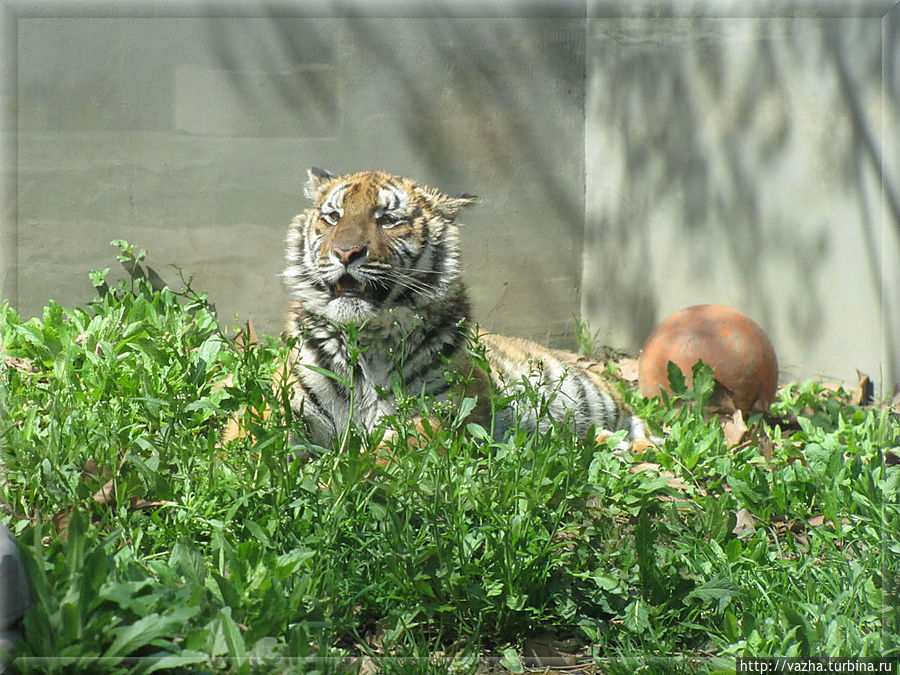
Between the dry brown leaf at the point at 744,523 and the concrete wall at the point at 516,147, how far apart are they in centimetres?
221

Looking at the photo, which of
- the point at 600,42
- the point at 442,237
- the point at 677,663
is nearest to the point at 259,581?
the point at 677,663

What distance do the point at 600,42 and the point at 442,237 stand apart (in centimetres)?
284

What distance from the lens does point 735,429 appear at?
4.18 metres

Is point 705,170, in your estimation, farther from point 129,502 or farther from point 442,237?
point 129,502

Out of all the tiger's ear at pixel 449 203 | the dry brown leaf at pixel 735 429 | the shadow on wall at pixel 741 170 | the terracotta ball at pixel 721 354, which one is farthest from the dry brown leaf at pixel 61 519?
the shadow on wall at pixel 741 170

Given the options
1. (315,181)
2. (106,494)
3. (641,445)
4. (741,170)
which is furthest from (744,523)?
(741,170)

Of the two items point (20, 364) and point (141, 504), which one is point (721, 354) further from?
point (20, 364)

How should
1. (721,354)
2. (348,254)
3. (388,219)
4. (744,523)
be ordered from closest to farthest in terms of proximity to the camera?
(744,523)
(348,254)
(388,219)
(721,354)

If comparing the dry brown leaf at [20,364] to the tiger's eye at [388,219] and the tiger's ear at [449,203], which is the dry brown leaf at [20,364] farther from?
the tiger's ear at [449,203]

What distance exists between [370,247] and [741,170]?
3.03 meters

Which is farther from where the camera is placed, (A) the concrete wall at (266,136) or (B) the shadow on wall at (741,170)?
(A) the concrete wall at (266,136)

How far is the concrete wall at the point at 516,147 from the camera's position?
485 centimetres

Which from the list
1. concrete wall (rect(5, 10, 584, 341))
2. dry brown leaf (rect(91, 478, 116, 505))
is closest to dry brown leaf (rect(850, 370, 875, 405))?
concrete wall (rect(5, 10, 584, 341))

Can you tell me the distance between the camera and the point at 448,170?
5730 millimetres
